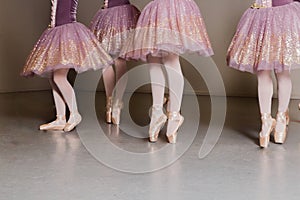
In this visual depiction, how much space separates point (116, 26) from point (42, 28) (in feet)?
6.98

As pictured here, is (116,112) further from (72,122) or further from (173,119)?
(173,119)

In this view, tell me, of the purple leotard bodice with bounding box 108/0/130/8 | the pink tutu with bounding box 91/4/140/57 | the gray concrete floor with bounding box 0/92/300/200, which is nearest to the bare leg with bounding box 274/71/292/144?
the gray concrete floor with bounding box 0/92/300/200

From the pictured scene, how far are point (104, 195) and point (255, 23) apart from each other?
3.46 ft

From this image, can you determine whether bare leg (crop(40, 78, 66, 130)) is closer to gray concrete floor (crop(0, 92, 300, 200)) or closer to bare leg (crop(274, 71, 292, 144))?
gray concrete floor (crop(0, 92, 300, 200))

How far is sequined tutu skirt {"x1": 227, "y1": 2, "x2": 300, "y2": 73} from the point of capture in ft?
6.16

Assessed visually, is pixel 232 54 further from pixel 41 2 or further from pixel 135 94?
pixel 41 2

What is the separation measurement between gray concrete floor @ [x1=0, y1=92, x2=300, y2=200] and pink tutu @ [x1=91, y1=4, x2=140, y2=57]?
46 centimetres

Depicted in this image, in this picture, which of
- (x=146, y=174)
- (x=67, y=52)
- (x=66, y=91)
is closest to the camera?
(x=146, y=174)

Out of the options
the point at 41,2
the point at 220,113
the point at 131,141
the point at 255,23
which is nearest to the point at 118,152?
the point at 131,141

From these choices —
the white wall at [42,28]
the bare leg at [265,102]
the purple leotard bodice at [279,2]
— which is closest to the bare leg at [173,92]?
the bare leg at [265,102]

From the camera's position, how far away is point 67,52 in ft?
7.34

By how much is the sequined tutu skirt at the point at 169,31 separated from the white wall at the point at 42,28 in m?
1.84

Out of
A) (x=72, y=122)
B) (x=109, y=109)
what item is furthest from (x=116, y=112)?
(x=72, y=122)

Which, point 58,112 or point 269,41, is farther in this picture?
point 58,112
